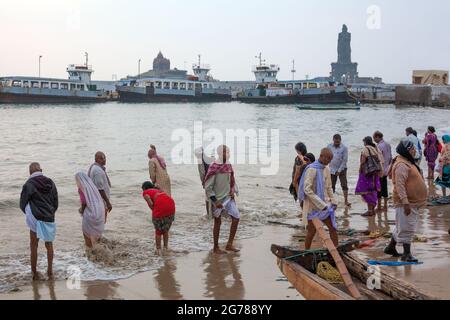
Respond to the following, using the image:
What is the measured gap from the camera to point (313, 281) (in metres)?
5.02

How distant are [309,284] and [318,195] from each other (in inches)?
76.5

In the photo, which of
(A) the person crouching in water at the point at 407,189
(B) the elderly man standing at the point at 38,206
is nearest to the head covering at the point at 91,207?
(B) the elderly man standing at the point at 38,206

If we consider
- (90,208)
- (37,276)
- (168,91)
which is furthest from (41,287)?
(168,91)

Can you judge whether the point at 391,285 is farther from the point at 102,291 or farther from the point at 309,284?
the point at 102,291

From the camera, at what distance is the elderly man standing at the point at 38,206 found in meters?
6.50

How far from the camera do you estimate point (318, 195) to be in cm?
685

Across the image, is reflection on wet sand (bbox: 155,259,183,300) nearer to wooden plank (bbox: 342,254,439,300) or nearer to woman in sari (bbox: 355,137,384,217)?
wooden plank (bbox: 342,254,439,300)

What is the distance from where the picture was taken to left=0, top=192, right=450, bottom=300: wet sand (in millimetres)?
5973

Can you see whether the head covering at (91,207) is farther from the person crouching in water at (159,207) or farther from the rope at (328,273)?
the rope at (328,273)

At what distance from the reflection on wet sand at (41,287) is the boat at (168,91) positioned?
64.4 m

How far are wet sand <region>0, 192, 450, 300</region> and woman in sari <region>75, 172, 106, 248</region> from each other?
942 mm

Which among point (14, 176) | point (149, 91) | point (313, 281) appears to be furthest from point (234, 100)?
point (313, 281)
